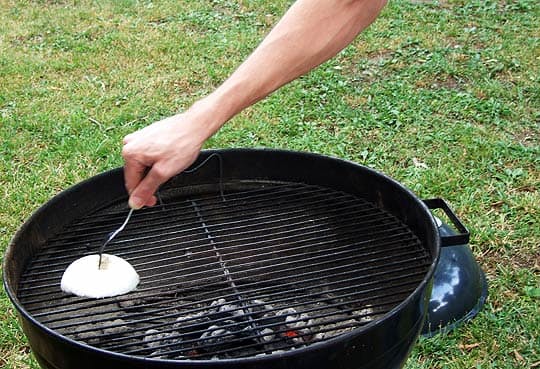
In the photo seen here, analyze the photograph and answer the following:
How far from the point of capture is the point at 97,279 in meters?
1.68

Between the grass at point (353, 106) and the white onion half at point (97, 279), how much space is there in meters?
0.89

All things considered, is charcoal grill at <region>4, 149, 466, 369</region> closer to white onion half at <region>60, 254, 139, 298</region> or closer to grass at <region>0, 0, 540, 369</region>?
white onion half at <region>60, 254, 139, 298</region>

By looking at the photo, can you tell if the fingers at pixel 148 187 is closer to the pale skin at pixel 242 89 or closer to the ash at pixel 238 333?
the pale skin at pixel 242 89

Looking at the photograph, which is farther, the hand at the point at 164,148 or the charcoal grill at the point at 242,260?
the charcoal grill at the point at 242,260

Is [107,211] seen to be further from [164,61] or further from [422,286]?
[164,61]

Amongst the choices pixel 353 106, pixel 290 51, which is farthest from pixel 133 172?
pixel 353 106

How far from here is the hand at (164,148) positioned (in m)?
1.44

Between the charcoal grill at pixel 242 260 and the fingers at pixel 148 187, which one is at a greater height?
the fingers at pixel 148 187

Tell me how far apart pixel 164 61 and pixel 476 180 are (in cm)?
250

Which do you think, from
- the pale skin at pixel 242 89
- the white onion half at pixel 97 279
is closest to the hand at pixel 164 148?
the pale skin at pixel 242 89

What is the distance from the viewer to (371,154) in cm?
366

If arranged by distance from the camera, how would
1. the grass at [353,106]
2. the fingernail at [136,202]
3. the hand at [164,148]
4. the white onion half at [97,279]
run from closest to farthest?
the hand at [164,148], the fingernail at [136,202], the white onion half at [97,279], the grass at [353,106]

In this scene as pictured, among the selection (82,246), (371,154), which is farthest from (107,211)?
(371,154)

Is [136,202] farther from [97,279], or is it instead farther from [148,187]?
[97,279]
